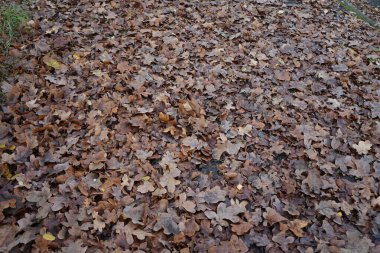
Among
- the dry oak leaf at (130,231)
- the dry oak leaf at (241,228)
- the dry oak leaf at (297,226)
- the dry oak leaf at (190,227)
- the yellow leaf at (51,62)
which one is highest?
the yellow leaf at (51,62)

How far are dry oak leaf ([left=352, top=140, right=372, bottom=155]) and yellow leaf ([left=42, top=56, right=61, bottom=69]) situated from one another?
4183mm

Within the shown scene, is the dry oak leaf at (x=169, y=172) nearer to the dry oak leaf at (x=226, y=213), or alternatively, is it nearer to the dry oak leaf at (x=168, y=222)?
the dry oak leaf at (x=168, y=222)

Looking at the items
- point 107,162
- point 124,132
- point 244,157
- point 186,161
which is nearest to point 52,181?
point 107,162

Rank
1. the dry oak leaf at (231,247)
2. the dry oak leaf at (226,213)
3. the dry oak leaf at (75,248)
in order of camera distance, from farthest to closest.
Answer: the dry oak leaf at (226,213)
the dry oak leaf at (231,247)
the dry oak leaf at (75,248)

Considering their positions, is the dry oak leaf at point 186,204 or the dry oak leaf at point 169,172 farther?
the dry oak leaf at point 169,172

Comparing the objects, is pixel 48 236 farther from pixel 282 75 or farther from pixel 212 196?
pixel 282 75

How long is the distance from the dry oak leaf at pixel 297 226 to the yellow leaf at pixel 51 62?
3731mm

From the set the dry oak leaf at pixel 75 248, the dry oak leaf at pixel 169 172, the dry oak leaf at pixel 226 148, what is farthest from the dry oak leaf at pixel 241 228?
the dry oak leaf at pixel 75 248

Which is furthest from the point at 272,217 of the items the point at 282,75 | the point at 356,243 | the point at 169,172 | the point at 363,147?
the point at 282,75

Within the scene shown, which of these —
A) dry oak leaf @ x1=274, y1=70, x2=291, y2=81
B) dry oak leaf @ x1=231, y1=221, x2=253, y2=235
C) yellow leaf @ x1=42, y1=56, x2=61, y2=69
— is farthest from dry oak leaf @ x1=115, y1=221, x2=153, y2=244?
dry oak leaf @ x1=274, y1=70, x2=291, y2=81

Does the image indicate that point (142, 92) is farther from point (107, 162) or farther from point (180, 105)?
point (107, 162)

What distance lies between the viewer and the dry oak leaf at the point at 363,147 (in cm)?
382

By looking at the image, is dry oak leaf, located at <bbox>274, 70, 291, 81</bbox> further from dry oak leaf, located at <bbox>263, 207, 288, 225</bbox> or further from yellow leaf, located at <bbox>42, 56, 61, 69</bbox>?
yellow leaf, located at <bbox>42, 56, 61, 69</bbox>

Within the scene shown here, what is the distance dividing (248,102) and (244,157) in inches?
41.6
